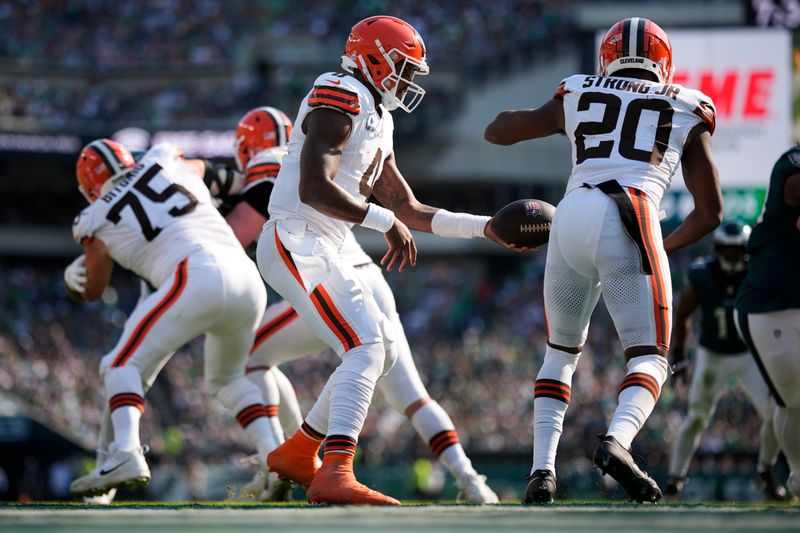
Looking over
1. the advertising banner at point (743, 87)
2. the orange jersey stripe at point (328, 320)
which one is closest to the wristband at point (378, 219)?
the orange jersey stripe at point (328, 320)

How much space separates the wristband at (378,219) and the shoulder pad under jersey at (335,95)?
403 millimetres

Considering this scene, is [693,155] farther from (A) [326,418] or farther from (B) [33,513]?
(B) [33,513]

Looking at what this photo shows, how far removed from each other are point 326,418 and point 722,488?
8.95 m

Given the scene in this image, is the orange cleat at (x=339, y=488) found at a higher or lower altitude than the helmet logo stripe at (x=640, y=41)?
lower

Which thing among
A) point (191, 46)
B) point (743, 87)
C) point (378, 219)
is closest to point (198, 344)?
point (191, 46)

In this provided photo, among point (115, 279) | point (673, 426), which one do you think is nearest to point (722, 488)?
point (673, 426)

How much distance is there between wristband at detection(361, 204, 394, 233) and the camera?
479 cm

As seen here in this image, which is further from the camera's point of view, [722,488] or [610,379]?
[610,379]

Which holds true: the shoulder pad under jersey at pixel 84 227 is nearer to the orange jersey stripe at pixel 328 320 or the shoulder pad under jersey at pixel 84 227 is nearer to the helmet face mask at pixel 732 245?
the orange jersey stripe at pixel 328 320

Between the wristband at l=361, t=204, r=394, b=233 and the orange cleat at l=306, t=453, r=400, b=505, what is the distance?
0.93 metres

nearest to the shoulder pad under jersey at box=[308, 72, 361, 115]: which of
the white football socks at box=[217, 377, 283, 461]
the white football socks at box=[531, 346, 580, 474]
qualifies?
the white football socks at box=[531, 346, 580, 474]

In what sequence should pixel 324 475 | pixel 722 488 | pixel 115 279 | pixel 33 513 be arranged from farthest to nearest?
pixel 115 279 < pixel 722 488 < pixel 324 475 < pixel 33 513

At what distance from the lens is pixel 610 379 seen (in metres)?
17.6

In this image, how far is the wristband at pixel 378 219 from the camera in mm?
4785
